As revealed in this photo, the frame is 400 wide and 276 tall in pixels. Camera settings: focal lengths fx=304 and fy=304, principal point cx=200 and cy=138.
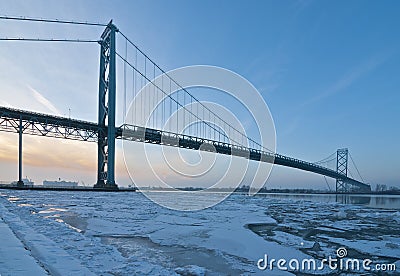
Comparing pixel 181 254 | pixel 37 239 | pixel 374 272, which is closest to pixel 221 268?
pixel 181 254

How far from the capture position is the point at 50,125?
3416 centimetres

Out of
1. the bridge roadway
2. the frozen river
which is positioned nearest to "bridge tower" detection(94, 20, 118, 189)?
the bridge roadway

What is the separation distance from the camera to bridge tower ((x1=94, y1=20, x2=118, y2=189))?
31453 mm

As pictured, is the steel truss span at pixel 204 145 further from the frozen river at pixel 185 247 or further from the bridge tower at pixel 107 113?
the frozen river at pixel 185 247

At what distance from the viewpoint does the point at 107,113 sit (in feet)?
112

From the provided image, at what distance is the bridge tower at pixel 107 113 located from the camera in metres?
31.5

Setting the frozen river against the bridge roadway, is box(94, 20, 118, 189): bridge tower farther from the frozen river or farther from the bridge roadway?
the frozen river

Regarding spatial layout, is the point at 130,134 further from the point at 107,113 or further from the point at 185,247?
the point at 185,247

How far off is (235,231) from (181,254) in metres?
2.78

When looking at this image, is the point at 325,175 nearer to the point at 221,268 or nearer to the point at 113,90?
the point at 113,90

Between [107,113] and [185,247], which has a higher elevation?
[107,113]

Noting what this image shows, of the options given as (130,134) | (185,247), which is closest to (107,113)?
(130,134)

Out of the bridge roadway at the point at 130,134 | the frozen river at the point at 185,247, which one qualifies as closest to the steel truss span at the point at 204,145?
the bridge roadway at the point at 130,134

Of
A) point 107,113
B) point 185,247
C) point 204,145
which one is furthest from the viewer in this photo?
point 204,145
